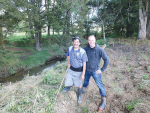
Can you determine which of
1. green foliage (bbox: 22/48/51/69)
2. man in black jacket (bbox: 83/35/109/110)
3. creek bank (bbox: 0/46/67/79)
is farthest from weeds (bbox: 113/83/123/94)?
green foliage (bbox: 22/48/51/69)

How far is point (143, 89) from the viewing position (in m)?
2.89

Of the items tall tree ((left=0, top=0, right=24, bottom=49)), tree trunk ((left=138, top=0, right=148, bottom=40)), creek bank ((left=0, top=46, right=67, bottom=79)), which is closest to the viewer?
tall tree ((left=0, top=0, right=24, bottom=49))

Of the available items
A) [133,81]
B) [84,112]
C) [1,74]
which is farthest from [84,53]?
[1,74]

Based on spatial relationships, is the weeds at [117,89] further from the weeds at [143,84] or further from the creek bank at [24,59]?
the creek bank at [24,59]

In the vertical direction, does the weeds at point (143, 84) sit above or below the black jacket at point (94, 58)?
below

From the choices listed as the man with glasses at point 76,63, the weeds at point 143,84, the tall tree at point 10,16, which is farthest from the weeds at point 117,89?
the tall tree at point 10,16

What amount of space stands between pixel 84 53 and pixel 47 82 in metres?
1.59

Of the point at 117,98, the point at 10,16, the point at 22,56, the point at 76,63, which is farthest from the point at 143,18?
the point at 22,56

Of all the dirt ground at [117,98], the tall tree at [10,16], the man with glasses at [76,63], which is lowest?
the dirt ground at [117,98]

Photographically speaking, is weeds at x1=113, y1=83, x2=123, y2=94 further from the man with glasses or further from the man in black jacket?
the man with glasses

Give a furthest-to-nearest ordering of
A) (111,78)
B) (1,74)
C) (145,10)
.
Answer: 1. (145,10)
2. (1,74)
3. (111,78)

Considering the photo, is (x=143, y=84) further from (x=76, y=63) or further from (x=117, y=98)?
(x=76, y=63)

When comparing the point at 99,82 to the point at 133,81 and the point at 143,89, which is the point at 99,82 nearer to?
the point at 143,89

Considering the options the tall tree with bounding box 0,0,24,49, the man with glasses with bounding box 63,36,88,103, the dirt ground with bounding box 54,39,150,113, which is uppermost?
the tall tree with bounding box 0,0,24,49
